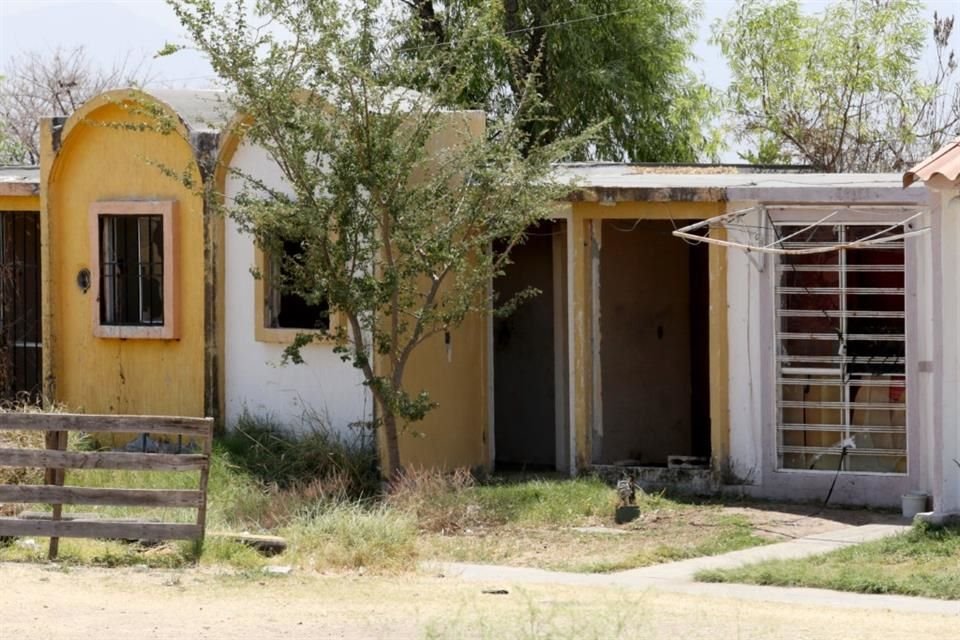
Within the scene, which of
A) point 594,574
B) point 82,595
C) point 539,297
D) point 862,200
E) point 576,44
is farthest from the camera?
point 576,44

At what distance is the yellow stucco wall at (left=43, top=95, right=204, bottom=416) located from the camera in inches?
675

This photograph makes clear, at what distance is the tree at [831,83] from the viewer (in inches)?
1298

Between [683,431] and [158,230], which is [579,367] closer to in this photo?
[683,431]

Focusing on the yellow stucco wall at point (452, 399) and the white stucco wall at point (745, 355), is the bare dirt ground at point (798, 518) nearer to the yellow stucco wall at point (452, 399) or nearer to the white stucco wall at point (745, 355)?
the white stucco wall at point (745, 355)

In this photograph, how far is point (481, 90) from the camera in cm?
2944

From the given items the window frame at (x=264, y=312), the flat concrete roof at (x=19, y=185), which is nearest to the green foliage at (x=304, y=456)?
the window frame at (x=264, y=312)

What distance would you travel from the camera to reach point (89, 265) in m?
17.6

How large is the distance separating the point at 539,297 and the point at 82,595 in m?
8.59

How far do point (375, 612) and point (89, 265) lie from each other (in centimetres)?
834

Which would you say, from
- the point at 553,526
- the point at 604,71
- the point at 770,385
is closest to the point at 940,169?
the point at 770,385

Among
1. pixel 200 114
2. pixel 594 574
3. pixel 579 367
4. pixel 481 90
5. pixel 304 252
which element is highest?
Answer: pixel 481 90

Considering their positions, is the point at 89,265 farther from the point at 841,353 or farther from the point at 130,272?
the point at 841,353

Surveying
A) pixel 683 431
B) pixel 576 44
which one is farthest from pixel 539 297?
pixel 576 44

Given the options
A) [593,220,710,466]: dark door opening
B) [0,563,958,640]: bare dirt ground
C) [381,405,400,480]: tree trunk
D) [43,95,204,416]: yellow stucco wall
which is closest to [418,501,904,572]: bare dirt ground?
[0,563,958,640]: bare dirt ground
